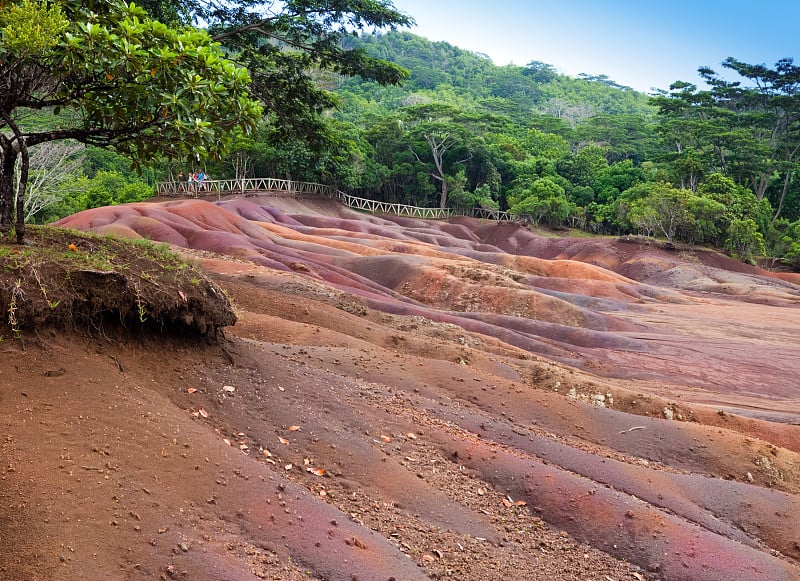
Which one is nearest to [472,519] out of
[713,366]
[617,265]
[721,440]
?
[721,440]

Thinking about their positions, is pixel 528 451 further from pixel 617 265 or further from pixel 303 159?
pixel 303 159

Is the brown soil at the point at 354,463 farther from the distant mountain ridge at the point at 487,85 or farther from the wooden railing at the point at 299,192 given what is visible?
the distant mountain ridge at the point at 487,85

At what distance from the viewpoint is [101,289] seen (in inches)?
324

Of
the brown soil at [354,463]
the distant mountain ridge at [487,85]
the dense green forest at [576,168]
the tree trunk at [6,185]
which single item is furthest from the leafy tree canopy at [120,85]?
the distant mountain ridge at [487,85]

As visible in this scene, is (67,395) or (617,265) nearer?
(67,395)

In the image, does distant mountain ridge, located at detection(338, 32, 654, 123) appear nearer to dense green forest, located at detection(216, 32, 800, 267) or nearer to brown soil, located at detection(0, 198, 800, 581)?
dense green forest, located at detection(216, 32, 800, 267)

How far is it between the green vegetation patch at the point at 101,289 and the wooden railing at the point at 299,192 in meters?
43.4

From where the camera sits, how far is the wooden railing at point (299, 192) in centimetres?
5191

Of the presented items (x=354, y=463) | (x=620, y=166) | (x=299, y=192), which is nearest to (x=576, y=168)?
(x=620, y=166)

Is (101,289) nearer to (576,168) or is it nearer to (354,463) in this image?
(354,463)

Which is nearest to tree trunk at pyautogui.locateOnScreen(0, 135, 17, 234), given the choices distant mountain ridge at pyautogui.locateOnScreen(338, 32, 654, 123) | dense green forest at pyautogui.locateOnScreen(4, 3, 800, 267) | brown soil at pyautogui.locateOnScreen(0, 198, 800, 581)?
brown soil at pyautogui.locateOnScreen(0, 198, 800, 581)

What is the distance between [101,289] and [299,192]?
170 ft

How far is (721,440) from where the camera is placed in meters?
14.0

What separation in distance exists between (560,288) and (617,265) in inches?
716
